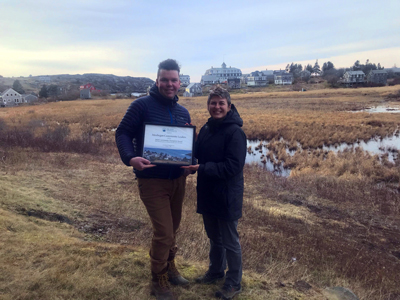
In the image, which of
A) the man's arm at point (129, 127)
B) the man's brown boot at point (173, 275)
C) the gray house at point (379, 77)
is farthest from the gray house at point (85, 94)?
the gray house at point (379, 77)

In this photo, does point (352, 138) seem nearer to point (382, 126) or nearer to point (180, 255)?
point (382, 126)

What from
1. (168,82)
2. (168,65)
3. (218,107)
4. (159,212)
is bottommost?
(159,212)

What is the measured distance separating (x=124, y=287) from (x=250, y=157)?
13425 mm

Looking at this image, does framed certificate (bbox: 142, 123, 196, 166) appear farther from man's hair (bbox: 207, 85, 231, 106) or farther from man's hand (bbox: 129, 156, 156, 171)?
man's hair (bbox: 207, 85, 231, 106)

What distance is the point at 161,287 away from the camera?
308 centimetres

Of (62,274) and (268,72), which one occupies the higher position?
(268,72)

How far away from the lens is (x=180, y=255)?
4227 millimetres

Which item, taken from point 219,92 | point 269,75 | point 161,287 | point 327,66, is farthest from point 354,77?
point 161,287

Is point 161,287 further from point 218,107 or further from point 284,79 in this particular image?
point 284,79

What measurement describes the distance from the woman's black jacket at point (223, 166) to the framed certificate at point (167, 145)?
237mm

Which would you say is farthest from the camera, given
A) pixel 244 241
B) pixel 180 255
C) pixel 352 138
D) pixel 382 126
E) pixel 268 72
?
pixel 268 72

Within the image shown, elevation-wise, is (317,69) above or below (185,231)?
above

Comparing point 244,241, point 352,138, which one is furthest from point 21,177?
point 352,138

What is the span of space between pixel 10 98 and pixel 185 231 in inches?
2621
